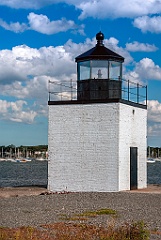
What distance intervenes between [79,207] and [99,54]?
7.29 metres

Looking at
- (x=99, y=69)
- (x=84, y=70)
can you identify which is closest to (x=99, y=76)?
(x=99, y=69)

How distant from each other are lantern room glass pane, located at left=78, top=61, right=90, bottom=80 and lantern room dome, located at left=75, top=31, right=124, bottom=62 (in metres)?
0.20

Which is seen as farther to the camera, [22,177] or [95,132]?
[22,177]

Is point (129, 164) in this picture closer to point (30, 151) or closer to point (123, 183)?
point (123, 183)

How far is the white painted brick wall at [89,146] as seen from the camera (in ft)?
65.1

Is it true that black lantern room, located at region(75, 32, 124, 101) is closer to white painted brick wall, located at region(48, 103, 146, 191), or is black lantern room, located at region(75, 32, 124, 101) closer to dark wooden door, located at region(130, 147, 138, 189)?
white painted brick wall, located at region(48, 103, 146, 191)

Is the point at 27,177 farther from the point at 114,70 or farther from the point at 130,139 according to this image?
the point at 114,70

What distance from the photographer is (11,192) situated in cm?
2081

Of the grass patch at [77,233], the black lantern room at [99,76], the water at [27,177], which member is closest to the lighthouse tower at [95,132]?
the black lantern room at [99,76]

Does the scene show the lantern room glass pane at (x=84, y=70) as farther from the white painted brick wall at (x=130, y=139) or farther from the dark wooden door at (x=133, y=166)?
the dark wooden door at (x=133, y=166)

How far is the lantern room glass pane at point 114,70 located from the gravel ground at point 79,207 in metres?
4.78

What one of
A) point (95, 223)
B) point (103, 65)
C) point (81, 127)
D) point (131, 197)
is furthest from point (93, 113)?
point (95, 223)

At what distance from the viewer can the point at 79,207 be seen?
50.9 ft

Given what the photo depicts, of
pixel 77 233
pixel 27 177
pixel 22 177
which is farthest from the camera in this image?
pixel 27 177
